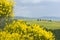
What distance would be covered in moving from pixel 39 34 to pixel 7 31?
1.83m

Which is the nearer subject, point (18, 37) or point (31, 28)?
point (18, 37)

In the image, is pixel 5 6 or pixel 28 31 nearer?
pixel 28 31

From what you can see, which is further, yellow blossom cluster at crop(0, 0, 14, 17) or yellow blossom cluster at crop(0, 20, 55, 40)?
yellow blossom cluster at crop(0, 0, 14, 17)

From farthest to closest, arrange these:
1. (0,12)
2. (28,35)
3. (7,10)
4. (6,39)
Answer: (7,10) < (0,12) < (28,35) < (6,39)

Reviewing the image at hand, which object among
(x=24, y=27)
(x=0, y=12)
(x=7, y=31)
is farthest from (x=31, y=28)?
(x=0, y=12)

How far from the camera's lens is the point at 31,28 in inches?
629

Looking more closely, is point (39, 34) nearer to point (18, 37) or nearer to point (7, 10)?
point (18, 37)

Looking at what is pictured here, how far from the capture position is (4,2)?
1064 inches

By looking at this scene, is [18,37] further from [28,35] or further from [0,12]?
[0,12]

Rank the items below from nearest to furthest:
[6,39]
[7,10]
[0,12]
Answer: [6,39]
[0,12]
[7,10]

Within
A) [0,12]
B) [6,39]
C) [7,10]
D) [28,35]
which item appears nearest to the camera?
[6,39]

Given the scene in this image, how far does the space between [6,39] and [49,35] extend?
3.09 m

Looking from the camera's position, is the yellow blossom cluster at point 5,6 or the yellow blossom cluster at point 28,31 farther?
the yellow blossom cluster at point 5,6

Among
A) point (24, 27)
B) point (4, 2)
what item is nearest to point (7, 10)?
point (4, 2)
